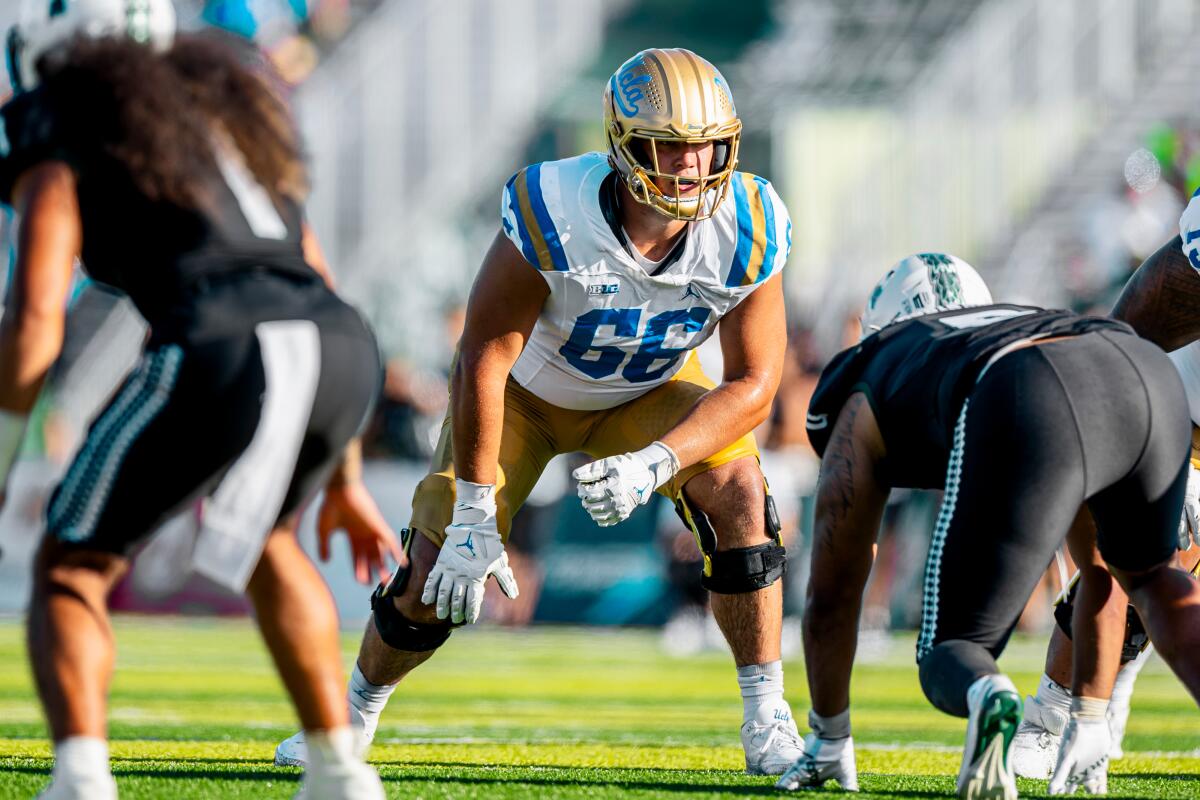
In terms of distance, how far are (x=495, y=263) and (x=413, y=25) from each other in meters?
14.8

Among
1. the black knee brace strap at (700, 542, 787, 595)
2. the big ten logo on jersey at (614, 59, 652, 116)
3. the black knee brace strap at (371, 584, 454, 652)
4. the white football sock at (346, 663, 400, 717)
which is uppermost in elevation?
the big ten logo on jersey at (614, 59, 652, 116)

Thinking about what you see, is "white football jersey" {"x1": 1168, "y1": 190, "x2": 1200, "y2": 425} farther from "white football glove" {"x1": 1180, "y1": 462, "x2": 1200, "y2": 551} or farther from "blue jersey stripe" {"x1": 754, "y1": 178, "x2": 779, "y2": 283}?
"blue jersey stripe" {"x1": 754, "y1": 178, "x2": 779, "y2": 283}

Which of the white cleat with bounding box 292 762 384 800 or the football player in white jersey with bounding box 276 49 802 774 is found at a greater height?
the football player in white jersey with bounding box 276 49 802 774

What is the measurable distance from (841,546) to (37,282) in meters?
2.03

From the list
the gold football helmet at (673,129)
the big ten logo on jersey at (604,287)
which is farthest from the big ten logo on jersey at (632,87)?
the big ten logo on jersey at (604,287)

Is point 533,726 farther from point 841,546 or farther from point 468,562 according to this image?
point 841,546

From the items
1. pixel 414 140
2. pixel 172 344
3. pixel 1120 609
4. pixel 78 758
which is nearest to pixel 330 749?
pixel 78 758

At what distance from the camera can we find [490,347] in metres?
4.64

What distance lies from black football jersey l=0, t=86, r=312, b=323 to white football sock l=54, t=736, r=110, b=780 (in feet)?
2.58

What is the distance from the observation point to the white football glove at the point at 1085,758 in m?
4.44

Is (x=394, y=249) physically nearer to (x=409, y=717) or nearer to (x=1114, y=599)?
(x=409, y=717)

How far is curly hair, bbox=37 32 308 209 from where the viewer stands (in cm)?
317

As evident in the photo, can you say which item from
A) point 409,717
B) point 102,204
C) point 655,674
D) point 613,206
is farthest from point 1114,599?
point 655,674

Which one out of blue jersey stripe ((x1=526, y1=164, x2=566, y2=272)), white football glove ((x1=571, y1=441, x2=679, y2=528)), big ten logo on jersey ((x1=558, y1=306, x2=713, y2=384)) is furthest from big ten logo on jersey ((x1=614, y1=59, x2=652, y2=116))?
white football glove ((x1=571, y1=441, x2=679, y2=528))
